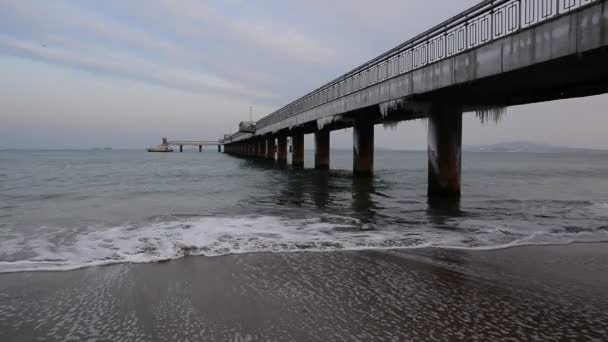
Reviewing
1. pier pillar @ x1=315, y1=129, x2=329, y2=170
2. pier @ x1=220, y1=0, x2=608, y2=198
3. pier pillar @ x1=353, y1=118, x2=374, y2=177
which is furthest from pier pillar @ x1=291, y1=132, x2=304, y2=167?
pier @ x1=220, y1=0, x2=608, y2=198

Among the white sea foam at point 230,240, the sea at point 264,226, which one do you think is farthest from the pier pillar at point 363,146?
the white sea foam at point 230,240

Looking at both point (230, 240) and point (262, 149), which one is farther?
point (262, 149)

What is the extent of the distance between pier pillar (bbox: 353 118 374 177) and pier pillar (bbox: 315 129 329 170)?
11.6 metres

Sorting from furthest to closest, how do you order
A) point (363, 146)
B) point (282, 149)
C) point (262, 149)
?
point (262, 149) < point (282, 149) < point (363, 146)

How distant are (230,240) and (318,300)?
4.08 meters

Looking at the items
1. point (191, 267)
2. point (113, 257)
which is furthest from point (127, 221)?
point (191, 267)

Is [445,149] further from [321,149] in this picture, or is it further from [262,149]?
[262,149]

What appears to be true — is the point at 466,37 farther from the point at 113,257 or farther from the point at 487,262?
the point at 113,257

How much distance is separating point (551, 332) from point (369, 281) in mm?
2336

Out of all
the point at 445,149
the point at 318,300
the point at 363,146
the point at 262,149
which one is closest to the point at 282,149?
the point at 262,149

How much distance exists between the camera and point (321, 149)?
137ft

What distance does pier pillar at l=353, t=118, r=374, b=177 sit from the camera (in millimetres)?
Answer: 28422

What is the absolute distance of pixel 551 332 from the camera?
4152 mm

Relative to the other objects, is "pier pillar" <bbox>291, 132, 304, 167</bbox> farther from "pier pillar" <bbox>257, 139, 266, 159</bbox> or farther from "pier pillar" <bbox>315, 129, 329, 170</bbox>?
"pier pillar" <bbox>257, 139, 266, 159</bbox>
